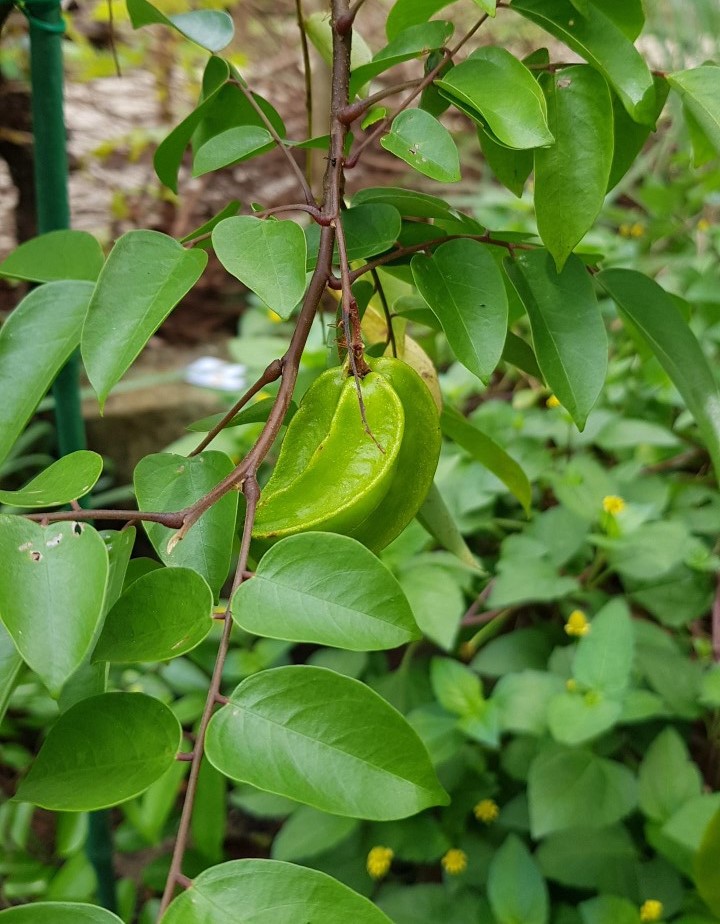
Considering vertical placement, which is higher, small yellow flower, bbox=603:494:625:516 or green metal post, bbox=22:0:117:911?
green metal post, bbox=22:0:117:911

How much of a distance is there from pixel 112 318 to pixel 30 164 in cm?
148

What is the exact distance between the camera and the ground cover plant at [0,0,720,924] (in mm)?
295

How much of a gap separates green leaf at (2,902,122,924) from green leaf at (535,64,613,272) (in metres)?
0.35

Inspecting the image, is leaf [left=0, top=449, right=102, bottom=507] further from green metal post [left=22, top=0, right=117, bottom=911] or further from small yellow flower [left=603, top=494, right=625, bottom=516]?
small yellow flower [left=603, top=494, right=625, bottom=516]

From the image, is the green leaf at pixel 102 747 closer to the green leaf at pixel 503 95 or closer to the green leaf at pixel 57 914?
the green leaf at pixel 57 914

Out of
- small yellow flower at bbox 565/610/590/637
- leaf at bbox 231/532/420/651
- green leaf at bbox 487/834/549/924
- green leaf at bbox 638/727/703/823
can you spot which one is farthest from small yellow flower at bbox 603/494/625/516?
leaf at bbox 231/532/420/651

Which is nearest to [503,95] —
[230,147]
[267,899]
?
[230,147]

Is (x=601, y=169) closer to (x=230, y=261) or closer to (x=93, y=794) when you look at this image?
(x=230, y=261)

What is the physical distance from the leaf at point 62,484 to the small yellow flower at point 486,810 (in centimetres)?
73

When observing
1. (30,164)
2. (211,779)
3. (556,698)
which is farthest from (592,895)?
(30,164)

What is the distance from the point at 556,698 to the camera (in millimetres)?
833

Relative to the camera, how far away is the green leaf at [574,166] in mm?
410

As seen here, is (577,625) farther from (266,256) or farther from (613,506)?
(266,256)

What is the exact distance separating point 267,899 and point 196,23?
533 millimetres
